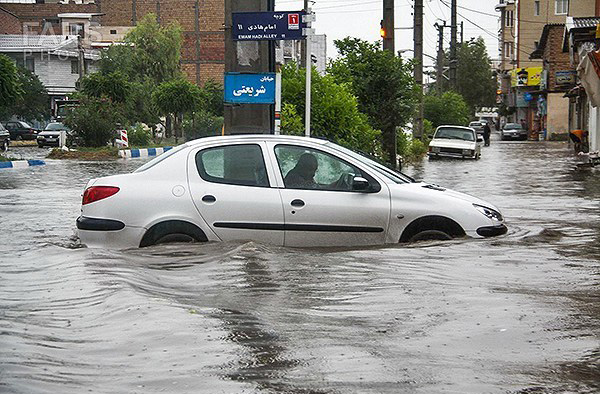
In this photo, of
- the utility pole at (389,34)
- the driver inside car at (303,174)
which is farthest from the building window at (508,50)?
the driver inside car at (303,174)

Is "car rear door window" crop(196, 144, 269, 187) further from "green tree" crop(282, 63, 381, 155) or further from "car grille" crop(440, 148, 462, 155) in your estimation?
"car grille" crop(440, 148, 462, 155)

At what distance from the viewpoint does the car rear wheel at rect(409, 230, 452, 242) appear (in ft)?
34.0

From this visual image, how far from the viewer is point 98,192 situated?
10.1 metres

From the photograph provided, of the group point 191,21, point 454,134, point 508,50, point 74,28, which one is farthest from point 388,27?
point 508,50

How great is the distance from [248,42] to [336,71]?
40.6ft

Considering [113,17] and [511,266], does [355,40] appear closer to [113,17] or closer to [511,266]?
[511,266]

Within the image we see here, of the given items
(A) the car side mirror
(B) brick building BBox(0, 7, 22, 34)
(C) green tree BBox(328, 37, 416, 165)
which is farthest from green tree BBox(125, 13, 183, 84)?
(A) the car side mirror

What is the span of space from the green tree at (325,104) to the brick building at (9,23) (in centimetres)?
6732

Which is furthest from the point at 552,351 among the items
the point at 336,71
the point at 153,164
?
the point at 336,71

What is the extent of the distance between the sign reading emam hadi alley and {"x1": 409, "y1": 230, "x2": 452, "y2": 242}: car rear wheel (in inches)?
150

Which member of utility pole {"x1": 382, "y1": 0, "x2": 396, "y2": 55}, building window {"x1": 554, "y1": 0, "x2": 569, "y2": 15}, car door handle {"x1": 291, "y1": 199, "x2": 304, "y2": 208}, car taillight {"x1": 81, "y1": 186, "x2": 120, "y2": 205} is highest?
building window {"x1": 554, "y1": 0, "x2": 569, "y2": 15}

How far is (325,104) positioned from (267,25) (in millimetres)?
6268

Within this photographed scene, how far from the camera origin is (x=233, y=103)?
543 inches

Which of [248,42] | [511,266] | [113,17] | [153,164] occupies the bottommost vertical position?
[511,266]
